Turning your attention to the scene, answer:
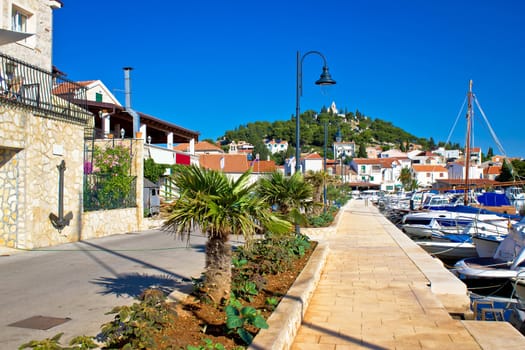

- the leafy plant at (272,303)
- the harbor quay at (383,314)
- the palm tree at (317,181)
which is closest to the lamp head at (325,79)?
the harbor quay at (383,314)

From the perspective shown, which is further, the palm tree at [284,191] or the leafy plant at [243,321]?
the palm tree at [284,191]

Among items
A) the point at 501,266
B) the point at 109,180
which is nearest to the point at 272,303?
the point at 501,266

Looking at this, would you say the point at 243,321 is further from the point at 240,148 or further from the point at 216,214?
the point at 240,148

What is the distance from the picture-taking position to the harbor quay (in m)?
5.57

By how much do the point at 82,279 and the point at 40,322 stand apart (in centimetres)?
333

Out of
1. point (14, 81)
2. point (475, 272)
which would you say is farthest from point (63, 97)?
point (475, 272)

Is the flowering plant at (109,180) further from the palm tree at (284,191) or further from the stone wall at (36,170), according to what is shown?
the palm tree at (284,191)

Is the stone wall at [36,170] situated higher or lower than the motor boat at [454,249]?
higher

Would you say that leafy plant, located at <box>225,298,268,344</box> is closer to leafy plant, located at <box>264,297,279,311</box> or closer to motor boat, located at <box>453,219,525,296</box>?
leafy plant, located at <box>264,297,279,311</box>

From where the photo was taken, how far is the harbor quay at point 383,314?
5574 millimetres

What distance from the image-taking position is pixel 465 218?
24.4 meters

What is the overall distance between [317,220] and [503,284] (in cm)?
884

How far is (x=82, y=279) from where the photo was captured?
9.64 m

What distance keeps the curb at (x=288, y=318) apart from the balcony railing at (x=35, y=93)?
381 inches
